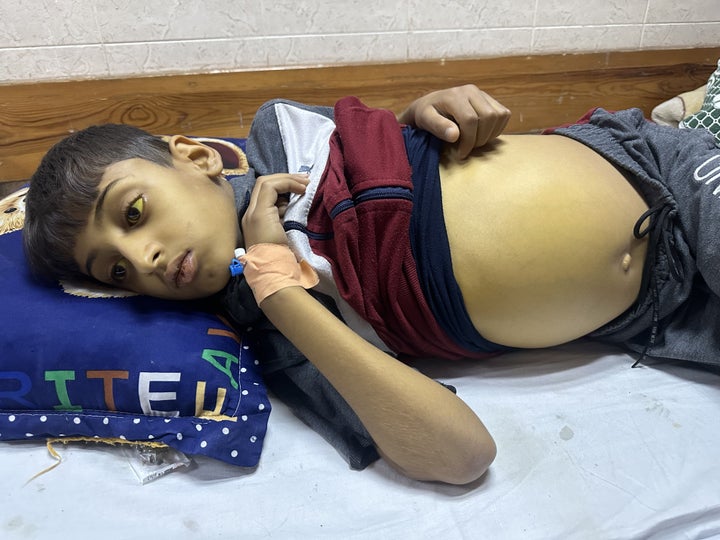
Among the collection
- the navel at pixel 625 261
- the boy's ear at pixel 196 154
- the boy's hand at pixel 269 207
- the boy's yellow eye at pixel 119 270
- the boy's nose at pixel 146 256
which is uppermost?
the boy's ear at pixel 196 154

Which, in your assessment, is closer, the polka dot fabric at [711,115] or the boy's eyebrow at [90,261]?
the boy's eyebrow at [90,261]

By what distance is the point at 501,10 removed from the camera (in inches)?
57.3

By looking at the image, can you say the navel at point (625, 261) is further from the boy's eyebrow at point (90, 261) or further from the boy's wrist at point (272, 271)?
the boy's eyebrow at point (90, 261)

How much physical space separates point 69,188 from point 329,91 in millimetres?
782

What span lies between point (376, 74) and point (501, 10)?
0.38 metres

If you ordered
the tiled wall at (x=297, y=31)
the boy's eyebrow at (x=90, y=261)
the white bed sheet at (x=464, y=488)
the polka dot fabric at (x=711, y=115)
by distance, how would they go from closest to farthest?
the white bed sheet at (x=464, y=488)
the boy's eyebrow at (x=90, y=261)
the polka dot fabric at (x=711, y=115)
the tiled wall at (x=297, y=31)

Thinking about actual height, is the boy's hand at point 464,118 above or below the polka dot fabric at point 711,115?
above

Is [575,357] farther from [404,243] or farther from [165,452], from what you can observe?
[165,452]

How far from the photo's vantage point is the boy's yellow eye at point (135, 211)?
2.53 ft

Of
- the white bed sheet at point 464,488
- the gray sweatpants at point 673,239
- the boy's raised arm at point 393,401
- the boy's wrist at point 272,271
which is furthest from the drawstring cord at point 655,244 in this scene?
the boy's wrist at point 272,271

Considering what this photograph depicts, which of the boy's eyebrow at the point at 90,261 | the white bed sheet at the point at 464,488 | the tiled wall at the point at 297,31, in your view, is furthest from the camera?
the tiled wall at the point at 297,31

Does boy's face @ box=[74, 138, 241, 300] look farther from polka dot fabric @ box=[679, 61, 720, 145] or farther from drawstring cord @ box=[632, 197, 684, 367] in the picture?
polka dot fabric @ box=[679, 61, 720, 145]

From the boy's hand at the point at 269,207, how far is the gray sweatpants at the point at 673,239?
1.63 feet

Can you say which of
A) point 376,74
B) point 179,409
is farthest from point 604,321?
point 376,74
